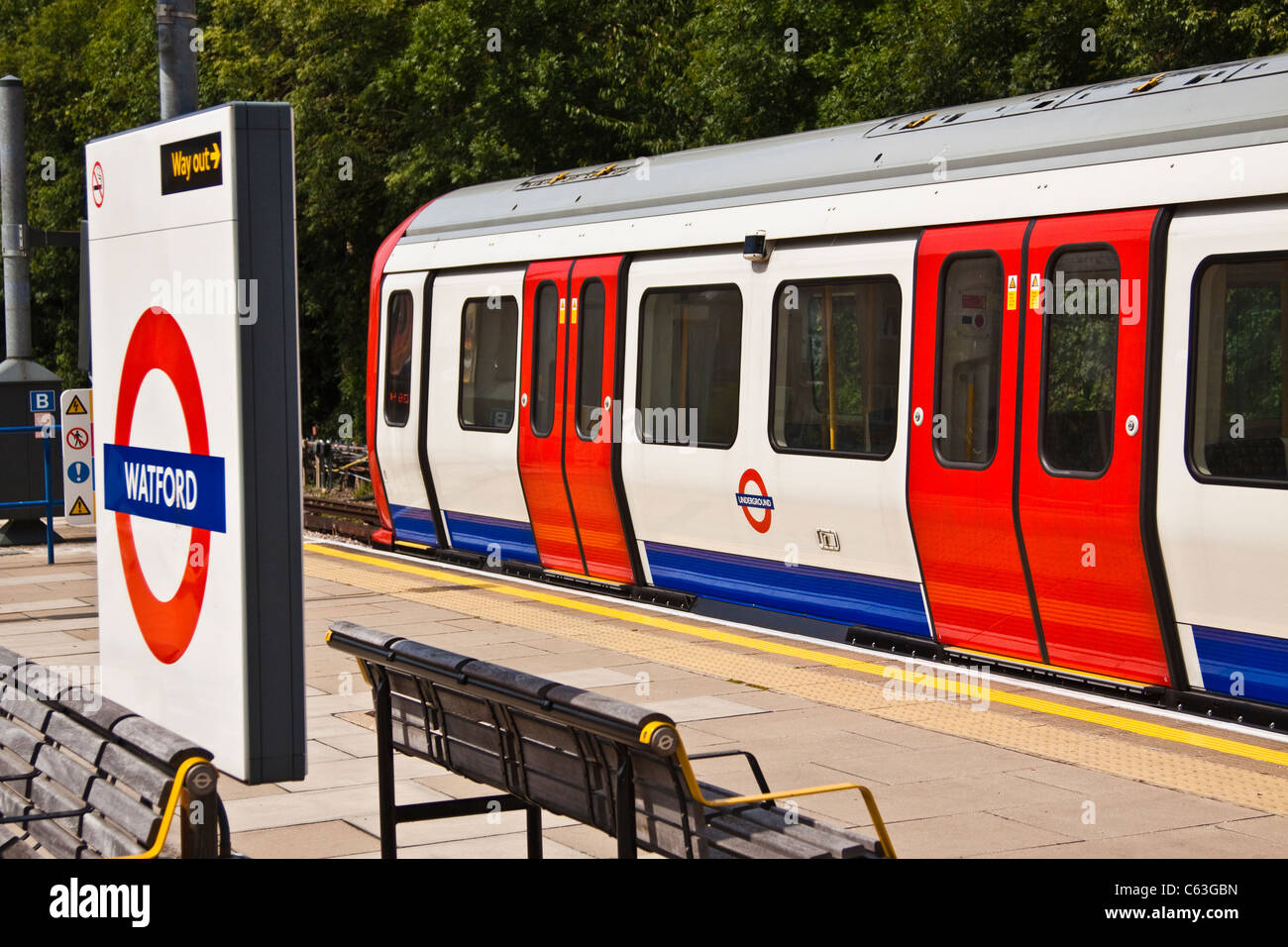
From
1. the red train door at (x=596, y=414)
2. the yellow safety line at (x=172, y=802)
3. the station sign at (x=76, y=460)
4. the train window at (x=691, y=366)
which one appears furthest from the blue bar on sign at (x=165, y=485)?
the station sign at (x=76, y=460)

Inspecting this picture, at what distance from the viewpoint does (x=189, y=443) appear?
482cm

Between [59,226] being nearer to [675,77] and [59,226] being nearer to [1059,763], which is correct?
[675,77]

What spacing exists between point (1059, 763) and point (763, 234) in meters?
4.60

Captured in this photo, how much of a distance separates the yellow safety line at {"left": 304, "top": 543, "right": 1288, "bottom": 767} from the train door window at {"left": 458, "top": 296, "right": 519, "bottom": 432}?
1406 mm

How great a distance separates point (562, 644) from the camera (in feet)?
32.0

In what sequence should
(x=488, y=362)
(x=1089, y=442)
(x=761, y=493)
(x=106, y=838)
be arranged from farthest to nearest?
(x=488, y=362), (x=761, y=493), (x=1089, y=442), (x=106, y=838)

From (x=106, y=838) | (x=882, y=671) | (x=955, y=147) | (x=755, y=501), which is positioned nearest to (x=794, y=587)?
(x=755, y=501)

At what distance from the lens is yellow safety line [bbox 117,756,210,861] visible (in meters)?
3.74

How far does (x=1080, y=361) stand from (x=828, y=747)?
257cm

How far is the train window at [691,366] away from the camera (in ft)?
35.2

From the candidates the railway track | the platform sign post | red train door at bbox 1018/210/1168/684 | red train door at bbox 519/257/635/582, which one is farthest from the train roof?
the platform sign post

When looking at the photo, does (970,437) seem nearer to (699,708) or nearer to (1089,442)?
(1089,442)

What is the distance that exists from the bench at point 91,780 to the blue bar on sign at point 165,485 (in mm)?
605

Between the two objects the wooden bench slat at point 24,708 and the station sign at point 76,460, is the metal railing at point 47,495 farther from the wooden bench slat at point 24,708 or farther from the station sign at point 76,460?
the wooden bench slat at point 24,708
